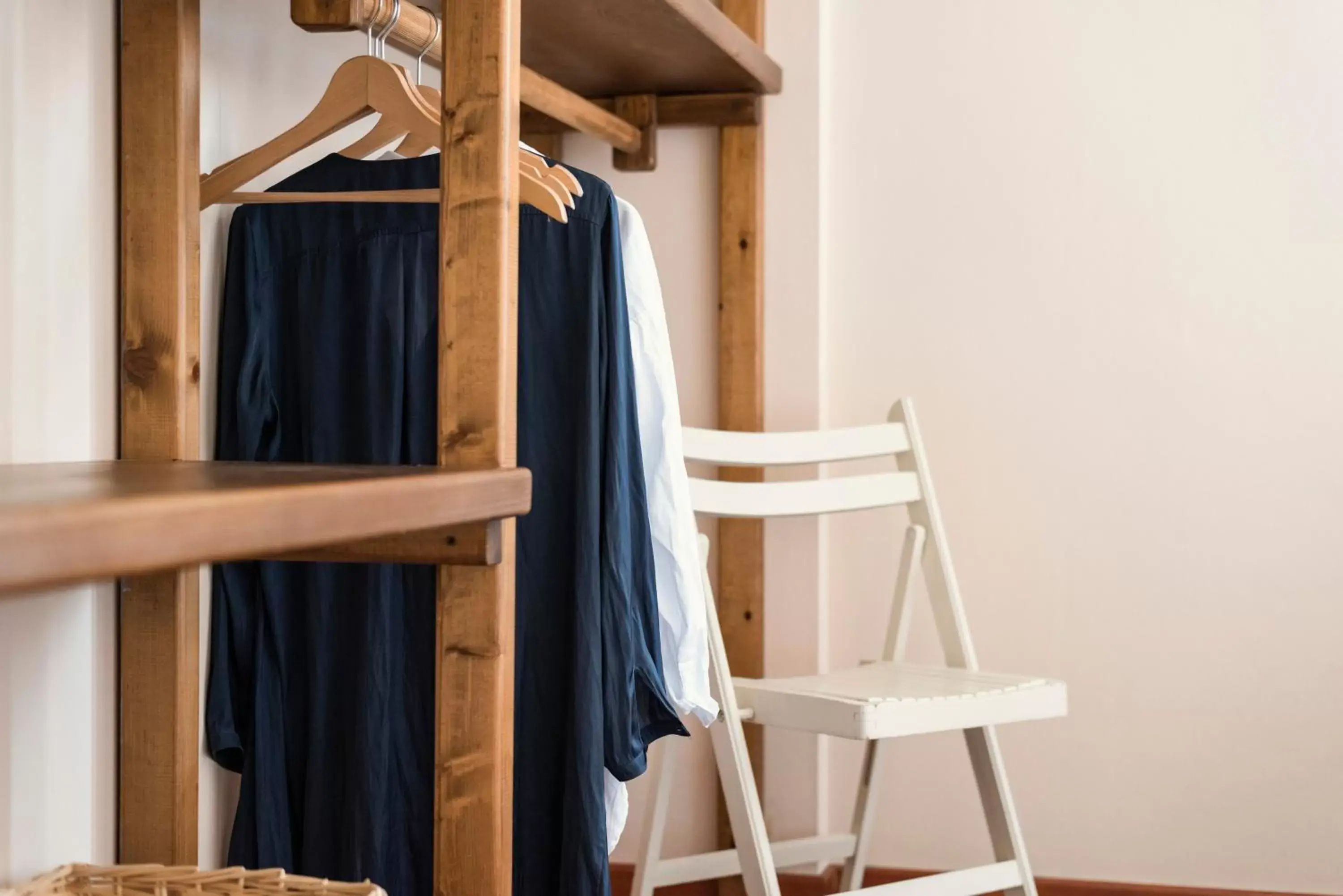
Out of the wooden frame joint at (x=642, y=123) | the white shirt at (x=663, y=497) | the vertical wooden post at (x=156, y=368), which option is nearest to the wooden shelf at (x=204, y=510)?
the vertical wooden post at (x=156, y=368)

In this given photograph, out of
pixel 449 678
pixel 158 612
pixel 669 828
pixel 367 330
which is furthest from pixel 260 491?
pixel 669 828

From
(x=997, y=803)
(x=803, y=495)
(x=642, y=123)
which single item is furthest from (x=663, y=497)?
(x=642, y=123)

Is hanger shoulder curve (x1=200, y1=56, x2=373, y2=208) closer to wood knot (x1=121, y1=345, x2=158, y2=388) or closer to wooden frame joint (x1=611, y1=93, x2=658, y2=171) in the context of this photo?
wood knot (x1=121, y1=345, x2=158, y2=388)

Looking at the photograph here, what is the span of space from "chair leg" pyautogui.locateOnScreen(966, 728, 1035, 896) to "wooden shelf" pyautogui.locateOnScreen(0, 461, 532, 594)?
1.07 m

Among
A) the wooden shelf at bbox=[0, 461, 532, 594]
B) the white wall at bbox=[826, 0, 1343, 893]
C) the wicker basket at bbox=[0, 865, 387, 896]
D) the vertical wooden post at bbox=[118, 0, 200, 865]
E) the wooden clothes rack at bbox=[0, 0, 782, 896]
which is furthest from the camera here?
the white wall at bbox=[826, 0, 1343, 893]

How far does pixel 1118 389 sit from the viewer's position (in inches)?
83.0

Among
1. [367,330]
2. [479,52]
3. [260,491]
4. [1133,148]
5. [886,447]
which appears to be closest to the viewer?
[260,491]

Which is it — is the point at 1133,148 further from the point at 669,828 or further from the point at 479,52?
the point at 479,52

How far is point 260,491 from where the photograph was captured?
0.62 m

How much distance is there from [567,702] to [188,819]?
0.36 metres

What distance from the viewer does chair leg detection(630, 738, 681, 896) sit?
6.09 ft

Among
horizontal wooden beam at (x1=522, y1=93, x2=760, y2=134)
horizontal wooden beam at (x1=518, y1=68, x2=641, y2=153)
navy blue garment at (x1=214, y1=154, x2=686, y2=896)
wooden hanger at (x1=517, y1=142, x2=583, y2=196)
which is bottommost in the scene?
navy blue garment at (x1=214, y1=154, x2=686, y2=896)

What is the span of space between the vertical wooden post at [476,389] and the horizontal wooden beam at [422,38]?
44 mm

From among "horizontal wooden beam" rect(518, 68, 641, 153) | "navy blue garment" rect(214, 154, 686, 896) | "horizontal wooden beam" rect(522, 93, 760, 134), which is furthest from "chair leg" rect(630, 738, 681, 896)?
"horizontal wooden beam" rect(522, 93, 760, 134)
